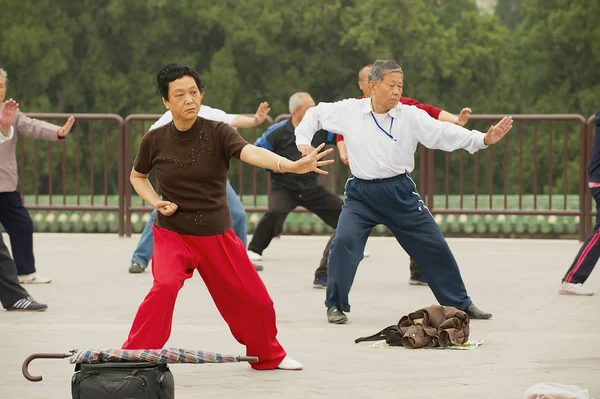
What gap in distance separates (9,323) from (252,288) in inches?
110

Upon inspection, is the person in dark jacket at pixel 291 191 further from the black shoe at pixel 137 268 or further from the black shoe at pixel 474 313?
the black shoe at pixel 474 313

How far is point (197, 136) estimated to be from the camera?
686 centimetres

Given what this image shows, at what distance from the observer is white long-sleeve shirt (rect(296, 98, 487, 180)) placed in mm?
8938

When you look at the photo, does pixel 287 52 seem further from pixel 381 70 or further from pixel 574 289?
pixel 381 70

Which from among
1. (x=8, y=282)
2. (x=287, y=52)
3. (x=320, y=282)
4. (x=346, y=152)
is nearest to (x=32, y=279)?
(x=8, y=282)

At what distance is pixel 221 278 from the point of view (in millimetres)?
6875

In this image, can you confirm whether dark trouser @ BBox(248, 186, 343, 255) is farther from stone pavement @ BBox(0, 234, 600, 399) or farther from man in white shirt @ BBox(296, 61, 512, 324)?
man in white shirt @ BBox(296, 61, 512, 324)

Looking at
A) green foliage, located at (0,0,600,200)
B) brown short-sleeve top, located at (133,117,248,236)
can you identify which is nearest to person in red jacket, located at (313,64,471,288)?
brown short-sleeve top, located at (133,117,248,236)

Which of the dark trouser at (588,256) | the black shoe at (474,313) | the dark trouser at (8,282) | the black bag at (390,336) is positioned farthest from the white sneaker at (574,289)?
the dark trouser at (8,282)

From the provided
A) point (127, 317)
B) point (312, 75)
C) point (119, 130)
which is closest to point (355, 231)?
point (127, 317)

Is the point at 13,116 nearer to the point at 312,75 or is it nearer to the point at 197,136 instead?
the point at 197,136

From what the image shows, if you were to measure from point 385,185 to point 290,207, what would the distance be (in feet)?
12.1

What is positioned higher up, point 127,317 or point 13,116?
point 13,116

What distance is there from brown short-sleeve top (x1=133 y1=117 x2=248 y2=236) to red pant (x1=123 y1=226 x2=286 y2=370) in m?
0.07
